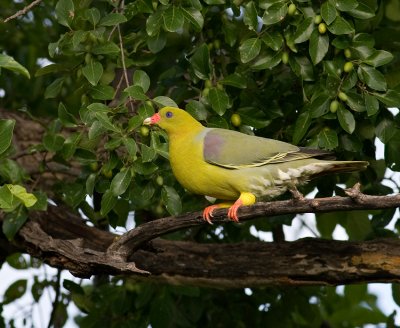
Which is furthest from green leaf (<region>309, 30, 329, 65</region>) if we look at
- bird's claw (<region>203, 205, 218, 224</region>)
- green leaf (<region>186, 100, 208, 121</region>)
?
bird's claw (<region>203, 205, 218, 224</region>)

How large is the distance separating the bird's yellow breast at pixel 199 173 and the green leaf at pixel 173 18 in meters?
0.61

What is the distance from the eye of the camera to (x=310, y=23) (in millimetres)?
4660

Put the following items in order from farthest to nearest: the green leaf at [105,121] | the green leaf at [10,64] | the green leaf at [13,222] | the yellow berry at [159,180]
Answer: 1. the green leaf at [13,222]
2. the yellow berry at [159,180]
3. the green leaf at [105,121]
4. the green leaf at [10,64]

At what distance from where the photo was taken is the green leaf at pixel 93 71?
479cm

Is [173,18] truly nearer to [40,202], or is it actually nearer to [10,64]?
[40,202]

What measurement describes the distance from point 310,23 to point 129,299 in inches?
98.5

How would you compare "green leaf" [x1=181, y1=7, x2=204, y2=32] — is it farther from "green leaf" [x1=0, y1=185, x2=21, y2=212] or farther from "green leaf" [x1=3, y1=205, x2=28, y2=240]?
"green leaf" [x1=3, y1=205, x2=28, y2=240]

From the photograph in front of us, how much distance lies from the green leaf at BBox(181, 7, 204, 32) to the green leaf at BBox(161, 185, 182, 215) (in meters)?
0.82

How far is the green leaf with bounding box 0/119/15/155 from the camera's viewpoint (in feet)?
13.0

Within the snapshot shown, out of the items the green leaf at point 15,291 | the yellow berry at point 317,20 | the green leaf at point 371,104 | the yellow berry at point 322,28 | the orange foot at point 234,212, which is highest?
the yellow berry at point 317,20

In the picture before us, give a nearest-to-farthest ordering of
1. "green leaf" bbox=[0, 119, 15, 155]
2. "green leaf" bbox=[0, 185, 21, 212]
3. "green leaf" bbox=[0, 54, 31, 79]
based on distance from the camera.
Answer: "green leaf" bbox=[0, 54, 31, 79]
"green leaf" bbox=[0, 185, 21, 212]
"green leaf" bbox=[0, 119, 15, 155]

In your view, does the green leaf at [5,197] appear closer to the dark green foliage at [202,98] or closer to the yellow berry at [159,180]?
the dark green foliage at [202,98]

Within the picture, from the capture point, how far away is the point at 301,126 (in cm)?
482

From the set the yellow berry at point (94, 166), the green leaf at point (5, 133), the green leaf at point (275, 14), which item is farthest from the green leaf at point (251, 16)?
the green leaf at point (5, 133)
